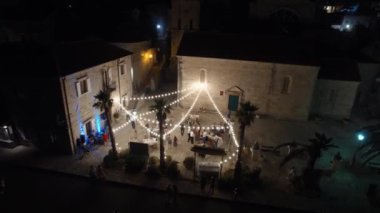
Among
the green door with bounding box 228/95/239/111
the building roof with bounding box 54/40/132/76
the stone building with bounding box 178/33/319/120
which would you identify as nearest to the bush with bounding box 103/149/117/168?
the building roof with bounding box 54/40/132/76

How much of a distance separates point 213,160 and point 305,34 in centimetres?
2625

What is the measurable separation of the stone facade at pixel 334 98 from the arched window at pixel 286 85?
376cm

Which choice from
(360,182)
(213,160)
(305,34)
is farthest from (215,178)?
(305,34)

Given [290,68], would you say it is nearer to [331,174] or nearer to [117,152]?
[331,174]

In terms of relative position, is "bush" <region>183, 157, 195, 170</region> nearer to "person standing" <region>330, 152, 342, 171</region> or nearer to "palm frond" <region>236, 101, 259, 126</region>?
"palm frond" <region>236, 101, 259, 126</region>

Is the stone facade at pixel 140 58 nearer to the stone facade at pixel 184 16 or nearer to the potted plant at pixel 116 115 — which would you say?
the stone facade at pixel 184 16

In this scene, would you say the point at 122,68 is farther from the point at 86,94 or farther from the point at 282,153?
the point at 282,153

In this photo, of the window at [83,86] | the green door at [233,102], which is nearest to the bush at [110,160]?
the window at [83,86]

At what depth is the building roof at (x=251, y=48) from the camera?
30.1m

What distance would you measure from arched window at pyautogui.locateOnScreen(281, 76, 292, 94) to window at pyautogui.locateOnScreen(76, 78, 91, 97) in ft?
70.4

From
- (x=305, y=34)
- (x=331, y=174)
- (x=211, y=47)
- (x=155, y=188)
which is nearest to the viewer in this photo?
(x=155, y=188)

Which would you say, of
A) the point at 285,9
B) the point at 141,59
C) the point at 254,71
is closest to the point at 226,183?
the point at 254,71

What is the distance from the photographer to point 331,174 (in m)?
21.5

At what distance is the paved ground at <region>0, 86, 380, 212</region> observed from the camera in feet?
62.7
